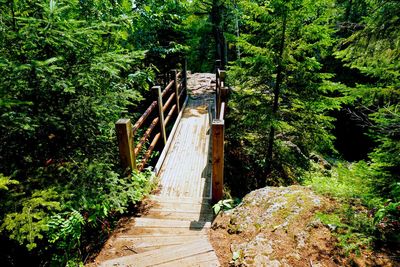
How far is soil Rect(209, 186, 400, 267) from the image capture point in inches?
96.9

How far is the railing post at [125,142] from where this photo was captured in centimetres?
379

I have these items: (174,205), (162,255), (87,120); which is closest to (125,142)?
(87,120)

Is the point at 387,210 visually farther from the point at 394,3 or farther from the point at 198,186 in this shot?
the point at 198,186

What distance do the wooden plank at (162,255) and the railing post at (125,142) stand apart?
157cm

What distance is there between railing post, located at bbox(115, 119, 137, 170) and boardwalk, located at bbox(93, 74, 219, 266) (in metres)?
0.96

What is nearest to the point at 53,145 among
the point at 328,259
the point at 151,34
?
the point at 328,259

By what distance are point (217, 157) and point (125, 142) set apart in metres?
1.64

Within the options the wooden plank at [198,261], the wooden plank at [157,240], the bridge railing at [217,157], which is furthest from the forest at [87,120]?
the bridge railing at [217,157]

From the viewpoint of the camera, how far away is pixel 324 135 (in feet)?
18.4

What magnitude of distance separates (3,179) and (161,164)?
3.77 meters

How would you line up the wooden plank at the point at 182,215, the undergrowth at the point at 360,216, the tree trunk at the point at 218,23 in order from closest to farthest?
the undergrowth at the point at 360,216, the wooden plank at the point at 182,215, the tree trunk at the point at 218,23

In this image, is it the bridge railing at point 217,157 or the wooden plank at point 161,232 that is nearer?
the wooden plank at point 161,232

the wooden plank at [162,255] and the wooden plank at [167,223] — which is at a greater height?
the wooden plank at [162,255]

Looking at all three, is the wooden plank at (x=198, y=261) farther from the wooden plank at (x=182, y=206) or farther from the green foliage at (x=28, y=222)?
the green foliage at (x=28, y=222)
